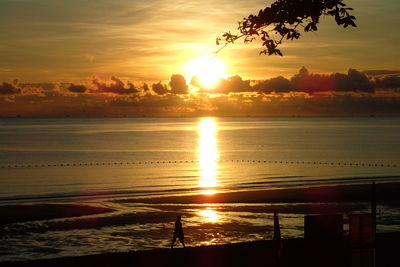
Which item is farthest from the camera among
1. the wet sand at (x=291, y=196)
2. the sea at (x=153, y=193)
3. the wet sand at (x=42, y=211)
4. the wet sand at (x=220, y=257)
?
the wet sand at (x=291, y=196)

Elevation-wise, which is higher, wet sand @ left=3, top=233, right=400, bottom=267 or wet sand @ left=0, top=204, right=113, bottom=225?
wet sand @ left=3, top=233, right=400, bottom=267

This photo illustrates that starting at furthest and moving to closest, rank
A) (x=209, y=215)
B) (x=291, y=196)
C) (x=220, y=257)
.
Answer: (x=291, y=196), (x=209, y=215), (x=220, y=257)

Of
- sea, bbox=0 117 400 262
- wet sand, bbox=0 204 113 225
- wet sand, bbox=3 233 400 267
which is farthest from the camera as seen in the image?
wet sand, bbox=0 204 113 225

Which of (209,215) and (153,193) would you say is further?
(153,193)

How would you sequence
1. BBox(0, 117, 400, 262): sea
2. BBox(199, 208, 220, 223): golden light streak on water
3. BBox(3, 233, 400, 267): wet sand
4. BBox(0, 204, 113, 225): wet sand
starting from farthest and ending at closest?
BBox(0, 204, 113, 225): wet sand < BBox(199, 208, 220, 223): golden light streak on water < BBox(0, 117, 400, 262): sea < BBox(3, 233, 400, 267): wet sand

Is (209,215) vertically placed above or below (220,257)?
below

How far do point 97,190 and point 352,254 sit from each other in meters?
45.0

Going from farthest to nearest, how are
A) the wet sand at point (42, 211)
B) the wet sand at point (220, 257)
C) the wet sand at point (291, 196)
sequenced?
the wet sand at point (291, 196)
the wet sand at point (42, 211)
the wet sand at point (220, 257)

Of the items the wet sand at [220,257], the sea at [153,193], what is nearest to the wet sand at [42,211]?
the sea at [153,193]

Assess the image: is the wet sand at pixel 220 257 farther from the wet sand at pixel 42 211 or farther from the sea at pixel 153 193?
the wet sand at pixel 42 211

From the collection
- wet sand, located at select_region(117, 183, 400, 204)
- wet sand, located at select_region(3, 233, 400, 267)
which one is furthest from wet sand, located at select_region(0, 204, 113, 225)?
wet sand, located at select_region(3, 233, 400, 267)

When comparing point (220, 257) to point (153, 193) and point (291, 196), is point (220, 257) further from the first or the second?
point (153, 193)

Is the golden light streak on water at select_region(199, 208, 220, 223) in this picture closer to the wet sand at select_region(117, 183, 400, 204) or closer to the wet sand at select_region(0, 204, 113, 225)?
the wet sand at select_region(117, 183, 400, 204)

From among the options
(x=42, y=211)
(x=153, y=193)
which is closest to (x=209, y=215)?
Answer: (x=42, y=211)
